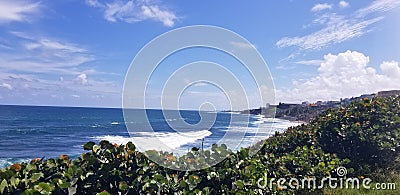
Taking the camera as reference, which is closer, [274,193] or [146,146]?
[146,146]

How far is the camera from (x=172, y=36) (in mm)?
3086

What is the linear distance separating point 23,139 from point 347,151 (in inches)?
2140

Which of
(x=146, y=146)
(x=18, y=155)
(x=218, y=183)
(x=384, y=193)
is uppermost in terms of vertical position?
(x=146, y=146)

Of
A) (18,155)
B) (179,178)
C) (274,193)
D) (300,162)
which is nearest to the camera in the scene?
(179,178)

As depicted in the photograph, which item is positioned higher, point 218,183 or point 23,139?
point 218,183

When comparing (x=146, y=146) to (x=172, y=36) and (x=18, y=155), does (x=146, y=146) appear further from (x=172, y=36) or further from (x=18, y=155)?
(x=18, y=155)

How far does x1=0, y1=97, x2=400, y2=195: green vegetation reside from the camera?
3.00m

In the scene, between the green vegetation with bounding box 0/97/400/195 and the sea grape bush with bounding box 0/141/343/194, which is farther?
the green vegetation with bounding box 0/97/400/195

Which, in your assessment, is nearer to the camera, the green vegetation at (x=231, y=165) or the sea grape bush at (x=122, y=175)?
the sea grape bush at (x=122, y=175)

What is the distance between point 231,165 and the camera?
4.12m

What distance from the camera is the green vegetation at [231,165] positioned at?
2997 mm

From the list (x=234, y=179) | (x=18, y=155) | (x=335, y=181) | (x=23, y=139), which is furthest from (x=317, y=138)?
(x=23, y=139)

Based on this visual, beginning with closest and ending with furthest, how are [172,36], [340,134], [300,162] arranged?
[172,36], [300,162], [340,134]

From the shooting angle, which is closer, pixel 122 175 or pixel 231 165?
pixel 122 175
